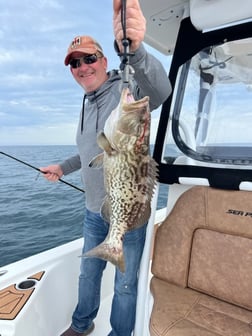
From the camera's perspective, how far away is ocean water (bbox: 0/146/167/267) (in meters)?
4.59

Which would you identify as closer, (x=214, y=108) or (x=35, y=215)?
(x=214, y=108)

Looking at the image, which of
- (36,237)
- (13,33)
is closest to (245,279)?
(36,237)

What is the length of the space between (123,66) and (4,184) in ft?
25.2

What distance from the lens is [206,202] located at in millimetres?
1670

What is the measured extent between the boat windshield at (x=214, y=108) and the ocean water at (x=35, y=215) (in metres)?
1.63

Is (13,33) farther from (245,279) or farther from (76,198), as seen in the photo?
(245,279)

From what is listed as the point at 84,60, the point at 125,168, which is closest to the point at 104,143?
the point at 125,168

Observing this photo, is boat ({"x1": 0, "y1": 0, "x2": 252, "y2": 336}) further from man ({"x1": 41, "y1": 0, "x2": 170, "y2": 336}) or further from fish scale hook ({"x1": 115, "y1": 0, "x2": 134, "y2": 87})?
fish scale hook ({"x1": 115, "y1": 0, "x2": 134, "y2": 87})

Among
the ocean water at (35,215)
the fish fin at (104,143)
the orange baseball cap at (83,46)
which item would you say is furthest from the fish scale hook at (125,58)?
the ocean water at (35,215)

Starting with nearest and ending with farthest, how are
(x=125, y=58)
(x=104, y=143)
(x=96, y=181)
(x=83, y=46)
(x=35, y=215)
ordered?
(x=125, y=58) → (x=104, y=143) → (x=83, y=46) → (x=96, y=181) → (x=35, y=215)

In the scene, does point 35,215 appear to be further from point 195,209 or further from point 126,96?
point 126,96

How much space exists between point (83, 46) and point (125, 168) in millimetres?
748

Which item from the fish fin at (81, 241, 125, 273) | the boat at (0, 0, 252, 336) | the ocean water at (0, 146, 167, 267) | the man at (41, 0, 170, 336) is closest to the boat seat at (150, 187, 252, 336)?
the boat at (0, 0, 252, 336)

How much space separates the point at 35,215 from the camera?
19.2 feet
